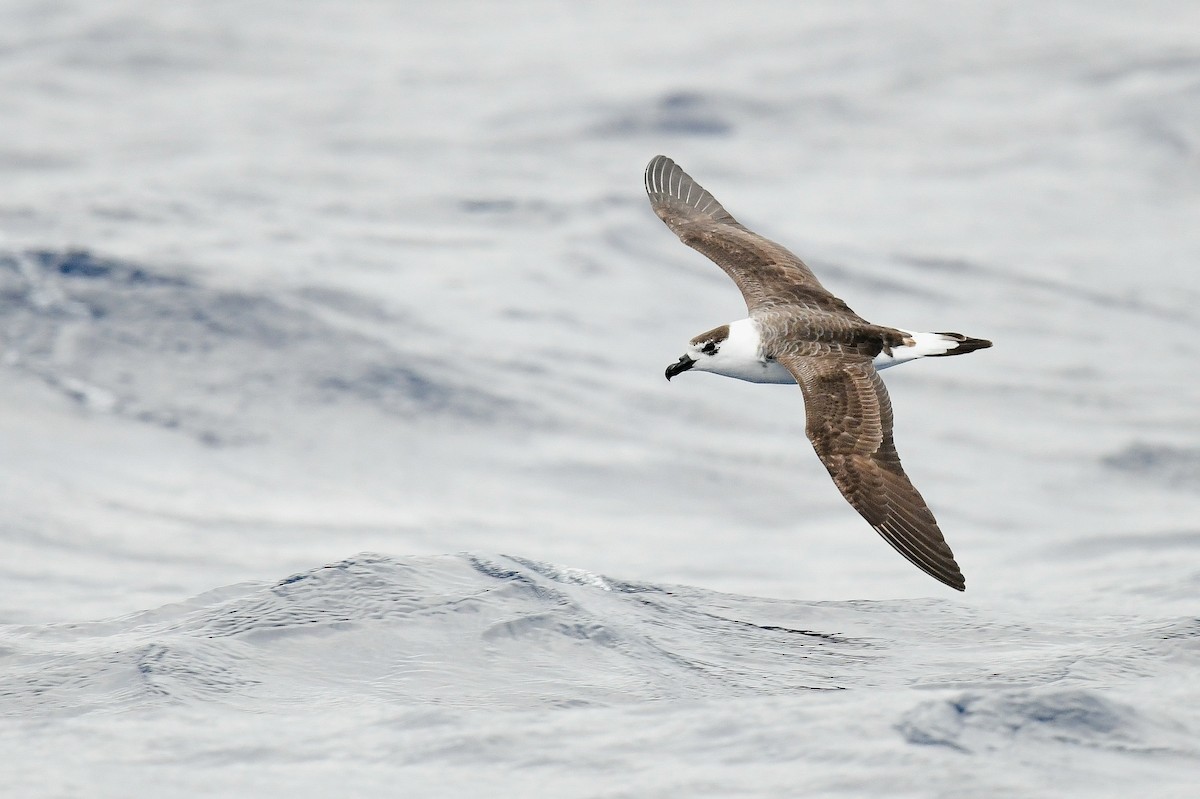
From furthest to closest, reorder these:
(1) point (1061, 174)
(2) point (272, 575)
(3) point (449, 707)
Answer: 1. (1) point (1061, 174)
2. (2) point (272, 575)
3. (3) point (449, 707)

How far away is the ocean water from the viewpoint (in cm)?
876

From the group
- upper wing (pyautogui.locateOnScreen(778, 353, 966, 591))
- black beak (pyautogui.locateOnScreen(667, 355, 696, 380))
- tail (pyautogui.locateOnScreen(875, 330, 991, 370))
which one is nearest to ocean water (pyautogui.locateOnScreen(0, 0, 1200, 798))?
upper wing (pyautogui.locateOnScreen(778, 353, 966, 591))

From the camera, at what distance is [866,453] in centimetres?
1034

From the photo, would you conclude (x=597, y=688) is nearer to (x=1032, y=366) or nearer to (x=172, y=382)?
(x=172, y=382)

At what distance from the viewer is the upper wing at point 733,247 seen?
40.6 ft

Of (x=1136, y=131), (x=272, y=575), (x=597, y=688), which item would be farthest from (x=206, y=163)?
(x=597, y=688)

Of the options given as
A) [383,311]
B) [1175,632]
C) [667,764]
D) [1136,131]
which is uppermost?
[1136,131]

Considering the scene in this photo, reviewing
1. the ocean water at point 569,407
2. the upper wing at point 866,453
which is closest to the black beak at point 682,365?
the upper wing at point 866,453

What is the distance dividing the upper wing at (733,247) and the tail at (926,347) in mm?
886

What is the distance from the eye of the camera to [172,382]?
16906 millimetres

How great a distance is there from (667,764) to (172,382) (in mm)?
10148

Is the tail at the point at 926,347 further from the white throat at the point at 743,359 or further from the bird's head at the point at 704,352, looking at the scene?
the bird's head at the point at 704,352

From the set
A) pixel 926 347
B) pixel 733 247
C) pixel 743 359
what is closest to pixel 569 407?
pixel 733 247

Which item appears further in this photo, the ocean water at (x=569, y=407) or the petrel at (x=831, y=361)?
the petrel at (x=831, y=361)
